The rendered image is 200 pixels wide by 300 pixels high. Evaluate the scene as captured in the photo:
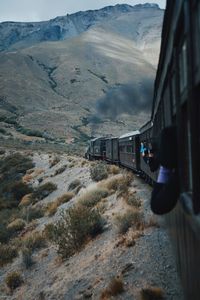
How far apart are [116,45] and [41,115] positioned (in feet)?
307

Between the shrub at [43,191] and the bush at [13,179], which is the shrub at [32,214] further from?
the bush at [13,179]

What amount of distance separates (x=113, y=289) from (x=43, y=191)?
73.3 feet

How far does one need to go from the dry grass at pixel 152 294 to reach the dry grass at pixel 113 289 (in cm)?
105

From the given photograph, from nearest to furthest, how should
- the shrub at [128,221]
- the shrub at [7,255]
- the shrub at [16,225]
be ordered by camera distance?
the shrub at [128,221] < the shrub at [7,255] < the shrub at [16,225]

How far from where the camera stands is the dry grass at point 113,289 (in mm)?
9656

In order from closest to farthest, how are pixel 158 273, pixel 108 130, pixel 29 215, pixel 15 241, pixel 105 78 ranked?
pixel 158 273 < pixel 15 241 < pixel 29 215 < pixel 108 130 < pixel 105 78

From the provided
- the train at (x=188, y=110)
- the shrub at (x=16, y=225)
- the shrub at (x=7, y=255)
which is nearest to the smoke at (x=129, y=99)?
the shrub at (x=16, y=225)

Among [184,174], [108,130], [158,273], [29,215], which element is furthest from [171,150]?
[108,130]

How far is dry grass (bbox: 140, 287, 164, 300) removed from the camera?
852cm

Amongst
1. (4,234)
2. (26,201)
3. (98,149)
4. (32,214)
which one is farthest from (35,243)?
(98,149)

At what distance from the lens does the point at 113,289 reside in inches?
383

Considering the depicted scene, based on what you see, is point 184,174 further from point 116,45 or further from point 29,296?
point 116,45

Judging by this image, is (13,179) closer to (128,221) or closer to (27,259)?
(27,259)

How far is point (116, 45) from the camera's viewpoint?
190 metres
